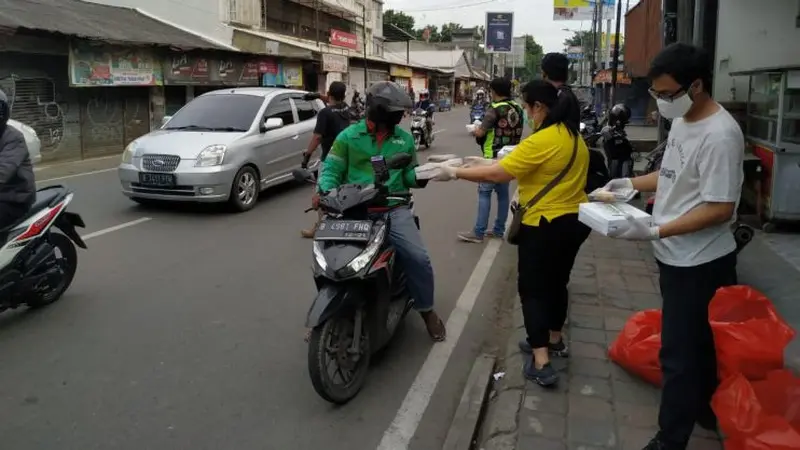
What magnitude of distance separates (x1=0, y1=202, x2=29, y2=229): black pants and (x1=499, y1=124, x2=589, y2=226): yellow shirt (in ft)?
11.0

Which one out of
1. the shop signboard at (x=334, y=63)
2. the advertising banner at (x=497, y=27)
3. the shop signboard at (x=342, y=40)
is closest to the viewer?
the shop signboard at (x=334, y=63)

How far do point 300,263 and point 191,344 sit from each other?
2.06 metres

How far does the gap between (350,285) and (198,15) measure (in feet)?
81.5

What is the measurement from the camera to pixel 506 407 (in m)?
3.46

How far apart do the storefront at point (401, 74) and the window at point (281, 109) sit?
108ft

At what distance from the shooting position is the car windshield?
9180 millimetres

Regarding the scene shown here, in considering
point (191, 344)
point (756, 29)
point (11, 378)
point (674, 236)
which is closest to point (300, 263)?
point (191, 344)

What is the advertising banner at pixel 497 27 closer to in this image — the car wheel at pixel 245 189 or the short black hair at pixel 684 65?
the car wheel at pixel 245 189

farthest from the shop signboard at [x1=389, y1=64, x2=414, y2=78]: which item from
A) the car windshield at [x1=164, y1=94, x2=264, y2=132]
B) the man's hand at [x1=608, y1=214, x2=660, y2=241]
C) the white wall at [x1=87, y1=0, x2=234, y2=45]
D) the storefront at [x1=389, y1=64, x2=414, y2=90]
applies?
the man's hand at [x1=608, y1=214, x2=660, y2=241]

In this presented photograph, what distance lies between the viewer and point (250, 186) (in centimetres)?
905

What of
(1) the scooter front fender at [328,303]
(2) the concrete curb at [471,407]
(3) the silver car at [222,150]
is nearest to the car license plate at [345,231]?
(1) the scooter front fender at [328,303]

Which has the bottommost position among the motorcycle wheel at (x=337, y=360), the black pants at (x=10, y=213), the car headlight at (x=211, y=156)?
the motorcycle wheel at (x=337, y=360)

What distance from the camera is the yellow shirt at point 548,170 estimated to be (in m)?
3.40

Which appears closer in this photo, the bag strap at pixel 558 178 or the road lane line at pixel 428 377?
the road lane line at pixel 428 377
